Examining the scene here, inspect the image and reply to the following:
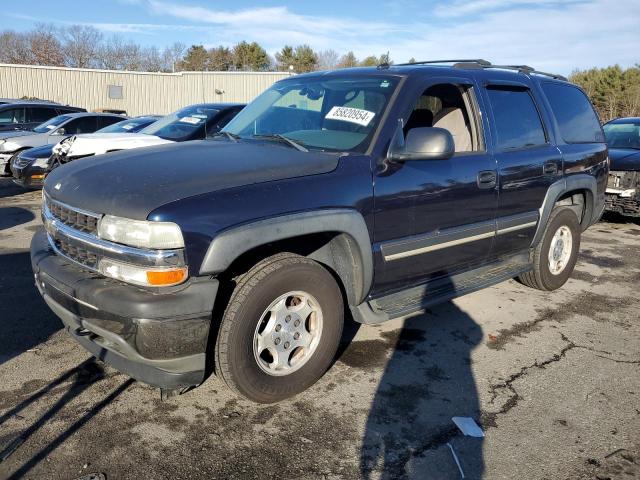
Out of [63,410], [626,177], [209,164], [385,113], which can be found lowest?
[63,410]

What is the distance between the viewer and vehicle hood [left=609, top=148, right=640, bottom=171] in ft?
26.8

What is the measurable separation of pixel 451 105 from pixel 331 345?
2265mm

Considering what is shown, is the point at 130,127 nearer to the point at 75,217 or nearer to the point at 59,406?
the point at 75,217

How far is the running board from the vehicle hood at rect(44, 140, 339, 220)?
98 cm

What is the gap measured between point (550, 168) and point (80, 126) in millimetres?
10888

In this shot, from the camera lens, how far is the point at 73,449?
266 cm

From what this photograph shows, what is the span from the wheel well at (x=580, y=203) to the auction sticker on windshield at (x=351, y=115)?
2535 millimetres

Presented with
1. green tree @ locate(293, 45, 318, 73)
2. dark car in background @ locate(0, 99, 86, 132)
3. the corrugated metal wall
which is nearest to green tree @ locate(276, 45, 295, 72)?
green tree @ locate(293, 45, 318, 73)

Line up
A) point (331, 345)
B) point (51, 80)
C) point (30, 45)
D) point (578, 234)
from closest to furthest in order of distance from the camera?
point (331, 345) < point (578, 234) < point (51, 80) < point (30, 45)

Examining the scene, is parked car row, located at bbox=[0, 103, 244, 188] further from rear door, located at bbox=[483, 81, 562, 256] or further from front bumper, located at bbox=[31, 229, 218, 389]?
front bumper, located at bbox=[31, 229, 218, 389]

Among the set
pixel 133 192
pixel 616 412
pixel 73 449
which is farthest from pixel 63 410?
pixel 616 412

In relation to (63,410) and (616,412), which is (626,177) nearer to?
(616,412)

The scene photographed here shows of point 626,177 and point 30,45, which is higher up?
point 30,45

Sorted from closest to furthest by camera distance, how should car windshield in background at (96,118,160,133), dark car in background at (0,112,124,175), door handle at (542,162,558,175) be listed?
door handle at (542,162,558,175)
car windshield in background at (96,118,160,133)
dark car in background at (0,112,124,175)
